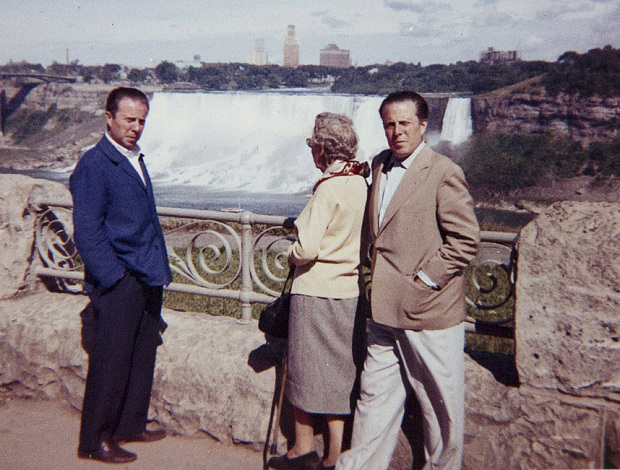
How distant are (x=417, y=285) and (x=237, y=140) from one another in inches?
2123

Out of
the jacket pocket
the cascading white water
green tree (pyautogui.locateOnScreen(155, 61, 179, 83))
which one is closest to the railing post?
the jacket pocket

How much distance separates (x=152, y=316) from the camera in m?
3.35

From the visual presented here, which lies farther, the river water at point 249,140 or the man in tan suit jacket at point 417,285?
the river water at point 249,140

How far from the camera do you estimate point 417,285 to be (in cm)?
244

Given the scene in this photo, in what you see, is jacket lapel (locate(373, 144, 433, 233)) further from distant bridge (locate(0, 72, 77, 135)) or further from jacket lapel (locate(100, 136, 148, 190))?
distant bridge (locate(0, 72, 77, 135))

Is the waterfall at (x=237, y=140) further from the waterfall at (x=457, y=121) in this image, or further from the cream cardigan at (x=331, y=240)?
the cream cardigan at (x=331, y=240)

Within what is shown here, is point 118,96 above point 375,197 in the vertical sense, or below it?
above

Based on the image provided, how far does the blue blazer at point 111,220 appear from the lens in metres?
2.92

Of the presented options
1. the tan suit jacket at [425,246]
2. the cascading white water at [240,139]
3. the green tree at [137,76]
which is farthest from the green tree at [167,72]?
the tan suit jacket at [425,246]

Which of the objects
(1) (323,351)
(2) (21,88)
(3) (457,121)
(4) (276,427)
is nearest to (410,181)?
(1) (323,351)

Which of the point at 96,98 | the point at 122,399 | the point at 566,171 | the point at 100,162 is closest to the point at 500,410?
the point at 122,399

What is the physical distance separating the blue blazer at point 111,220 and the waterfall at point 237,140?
42369mm

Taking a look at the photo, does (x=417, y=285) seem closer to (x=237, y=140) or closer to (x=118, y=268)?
(x=118, y=268)

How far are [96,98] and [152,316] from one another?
9821 centimetres
